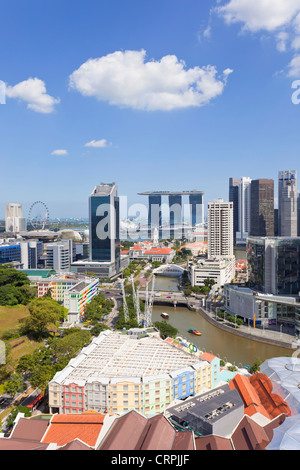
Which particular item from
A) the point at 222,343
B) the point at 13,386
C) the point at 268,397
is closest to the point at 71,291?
the point at 222,343

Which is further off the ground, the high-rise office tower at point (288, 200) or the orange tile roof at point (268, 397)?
the high-rise office tower at point (288, 200)

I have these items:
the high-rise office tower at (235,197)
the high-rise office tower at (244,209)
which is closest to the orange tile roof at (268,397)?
the high-rise office tower at (244,209)

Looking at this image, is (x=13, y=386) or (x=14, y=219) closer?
(x=13, y=386)

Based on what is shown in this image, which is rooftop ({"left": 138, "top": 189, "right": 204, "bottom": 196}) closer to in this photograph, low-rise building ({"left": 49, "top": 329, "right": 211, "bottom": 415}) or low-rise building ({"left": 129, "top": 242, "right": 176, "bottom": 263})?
low-rise building ({"left": 129, "top": 242, "right": 176, "bottom": 263})

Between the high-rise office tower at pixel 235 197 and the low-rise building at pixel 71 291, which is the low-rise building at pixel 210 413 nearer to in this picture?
the low-rise building at pixel 71 291

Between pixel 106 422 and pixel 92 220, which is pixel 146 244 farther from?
pixel 106 422

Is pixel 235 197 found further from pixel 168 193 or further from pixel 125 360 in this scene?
pixel 125 360

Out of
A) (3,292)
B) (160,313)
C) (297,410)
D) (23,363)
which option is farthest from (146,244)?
(297,410)
